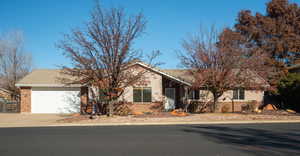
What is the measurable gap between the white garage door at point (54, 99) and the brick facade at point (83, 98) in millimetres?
341

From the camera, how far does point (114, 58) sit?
691 inches

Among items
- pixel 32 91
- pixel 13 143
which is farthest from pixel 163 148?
pixel 32 91

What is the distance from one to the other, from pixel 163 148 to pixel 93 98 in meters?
14.3

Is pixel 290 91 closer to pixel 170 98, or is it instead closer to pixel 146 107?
pixel 170 98

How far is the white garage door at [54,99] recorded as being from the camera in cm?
2225

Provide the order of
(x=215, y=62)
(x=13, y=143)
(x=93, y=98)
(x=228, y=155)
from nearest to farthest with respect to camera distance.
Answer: (x=228, y=155)
(x=13, y=143)
(x=215, y=62)
(x=93, y=98)

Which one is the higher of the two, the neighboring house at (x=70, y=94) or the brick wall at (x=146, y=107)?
the neighboring house at (x=70, y=94)

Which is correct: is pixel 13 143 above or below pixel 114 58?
below

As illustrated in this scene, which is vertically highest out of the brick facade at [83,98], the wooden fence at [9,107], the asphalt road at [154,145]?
the brick facade at [83,98]

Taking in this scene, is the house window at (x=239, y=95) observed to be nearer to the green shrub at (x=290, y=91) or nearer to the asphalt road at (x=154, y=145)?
the green shrub at (x=290, y=91)

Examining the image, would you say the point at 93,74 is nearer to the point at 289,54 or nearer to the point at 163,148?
the point at 163,148

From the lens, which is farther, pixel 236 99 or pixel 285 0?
pixel 285 0

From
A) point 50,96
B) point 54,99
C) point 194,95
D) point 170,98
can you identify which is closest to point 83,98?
point 54,99

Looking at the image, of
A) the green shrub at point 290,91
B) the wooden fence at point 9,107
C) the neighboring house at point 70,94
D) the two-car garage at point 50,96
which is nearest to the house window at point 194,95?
the neighboring house at point 70,94
